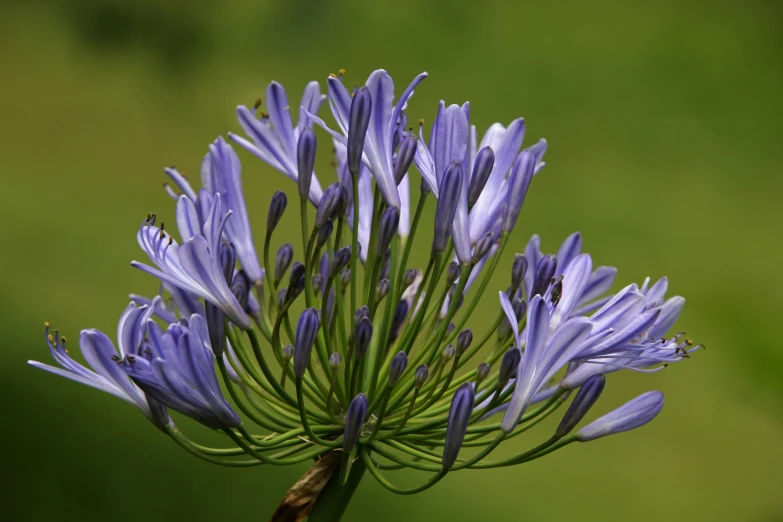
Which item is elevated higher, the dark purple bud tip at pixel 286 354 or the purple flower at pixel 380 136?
the purple flower at pixel 380 136

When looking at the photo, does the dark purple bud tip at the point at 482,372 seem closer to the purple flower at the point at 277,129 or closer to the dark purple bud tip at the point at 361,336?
the dark purple bud tip at the point at 361,336

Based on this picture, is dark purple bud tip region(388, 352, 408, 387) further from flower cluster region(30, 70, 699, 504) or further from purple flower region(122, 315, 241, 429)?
purple flower region(122, 315, 241, 429)

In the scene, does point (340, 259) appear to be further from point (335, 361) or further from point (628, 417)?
point (628, 417)

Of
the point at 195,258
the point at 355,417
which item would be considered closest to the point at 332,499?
the point at 355,417

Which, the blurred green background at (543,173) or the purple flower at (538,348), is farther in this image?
the blurred green background at (543,173)

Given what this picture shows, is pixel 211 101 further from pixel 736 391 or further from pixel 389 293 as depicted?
pixel 389 293

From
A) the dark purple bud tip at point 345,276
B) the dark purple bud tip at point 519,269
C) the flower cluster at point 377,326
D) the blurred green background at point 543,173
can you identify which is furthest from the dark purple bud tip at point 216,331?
the blurred green background at point 543,173
